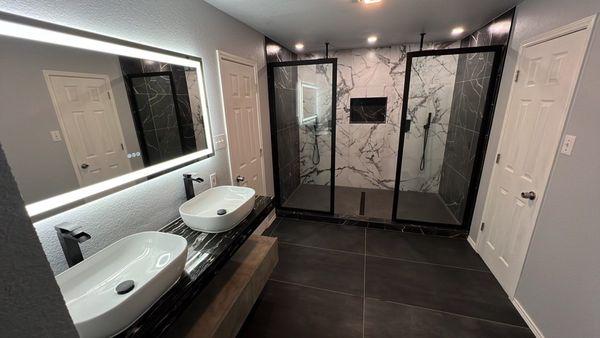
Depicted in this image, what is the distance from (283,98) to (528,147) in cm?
284

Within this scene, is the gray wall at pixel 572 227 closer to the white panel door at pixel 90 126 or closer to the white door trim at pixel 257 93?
the white door trim at pixel 257 93

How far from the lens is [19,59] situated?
1.00 metres

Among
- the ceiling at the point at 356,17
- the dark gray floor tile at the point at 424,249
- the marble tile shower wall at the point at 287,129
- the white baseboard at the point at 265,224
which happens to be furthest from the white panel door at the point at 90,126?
the dark gray floor tile at the point at 424,249

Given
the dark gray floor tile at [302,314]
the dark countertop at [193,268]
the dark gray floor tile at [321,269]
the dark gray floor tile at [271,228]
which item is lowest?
the dark gray floor tile at [302,314]

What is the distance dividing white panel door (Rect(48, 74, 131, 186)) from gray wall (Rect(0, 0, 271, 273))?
166 mm

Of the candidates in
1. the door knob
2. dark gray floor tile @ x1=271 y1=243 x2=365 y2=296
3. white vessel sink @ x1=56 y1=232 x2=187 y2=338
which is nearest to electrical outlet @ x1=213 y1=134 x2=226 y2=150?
white vessel sink @ x1=56 y1=232 x2=187 y2=338

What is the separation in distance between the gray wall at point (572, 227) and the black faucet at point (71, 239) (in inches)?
105

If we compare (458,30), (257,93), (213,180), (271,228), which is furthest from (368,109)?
(213,180)

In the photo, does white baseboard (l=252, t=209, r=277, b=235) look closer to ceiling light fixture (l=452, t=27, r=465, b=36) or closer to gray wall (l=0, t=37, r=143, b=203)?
gray wall (l=0, t=37, r=143, b=203)

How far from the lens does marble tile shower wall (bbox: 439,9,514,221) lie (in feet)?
8.57

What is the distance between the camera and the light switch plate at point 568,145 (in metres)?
1.53

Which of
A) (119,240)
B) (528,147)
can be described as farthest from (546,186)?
(119,240)

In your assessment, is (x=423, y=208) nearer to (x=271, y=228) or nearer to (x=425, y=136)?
(x=425, y=136)

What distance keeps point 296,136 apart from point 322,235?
1.90 metres
